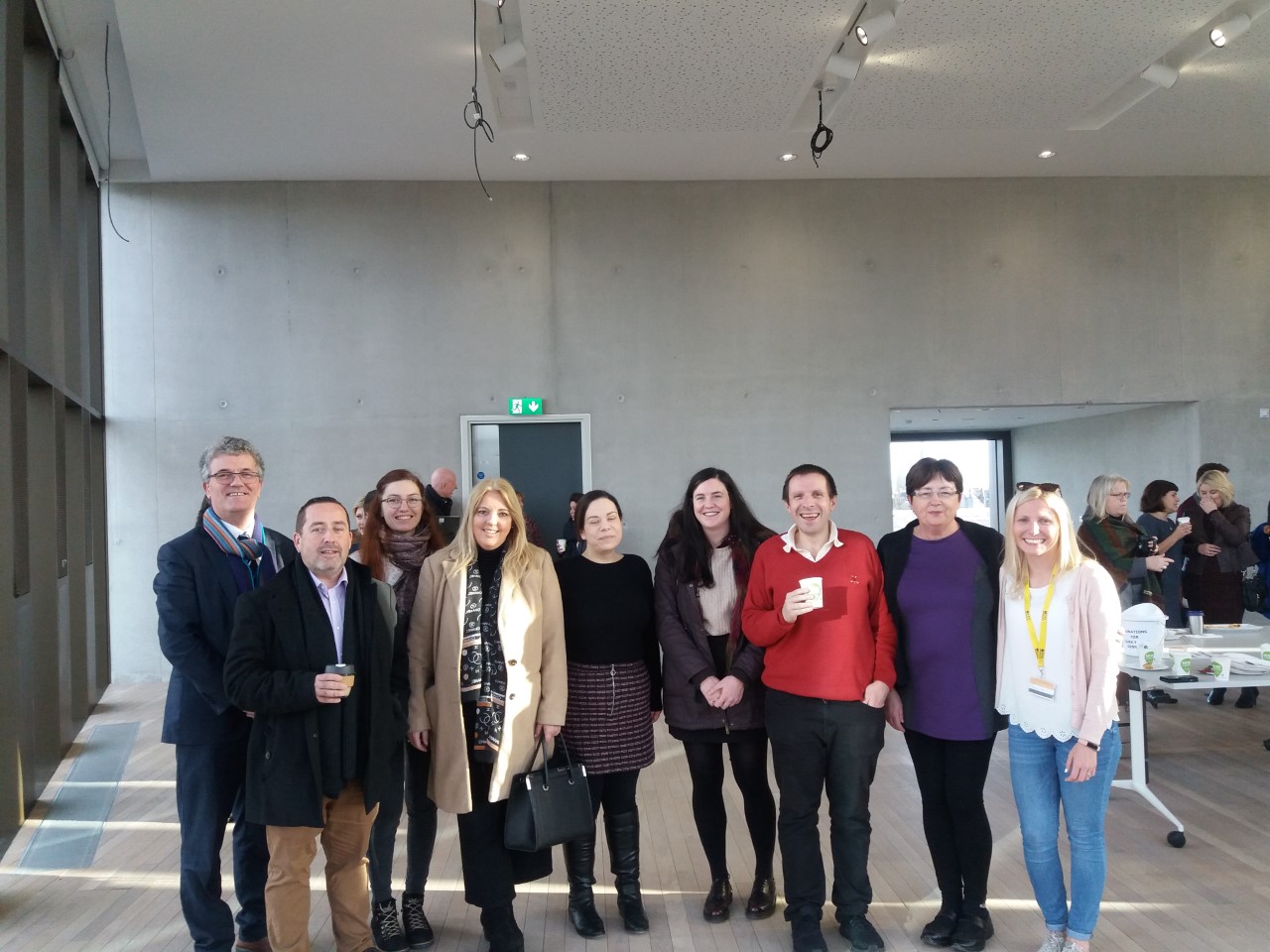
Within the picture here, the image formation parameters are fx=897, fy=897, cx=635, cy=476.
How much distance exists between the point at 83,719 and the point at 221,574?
4.87 meters

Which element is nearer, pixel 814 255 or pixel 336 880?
pixel 336 880

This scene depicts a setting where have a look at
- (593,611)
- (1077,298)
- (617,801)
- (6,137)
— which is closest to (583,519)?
(593,611)

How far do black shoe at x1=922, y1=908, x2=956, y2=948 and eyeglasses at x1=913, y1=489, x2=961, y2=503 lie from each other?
4.68 feet

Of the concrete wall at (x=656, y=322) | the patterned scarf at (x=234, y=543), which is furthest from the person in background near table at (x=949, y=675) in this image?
the concrete wall at (x=656, y=322)

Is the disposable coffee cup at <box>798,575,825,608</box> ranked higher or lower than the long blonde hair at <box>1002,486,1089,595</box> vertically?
lower

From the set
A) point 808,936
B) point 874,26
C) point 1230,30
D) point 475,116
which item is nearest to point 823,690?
point 808,936

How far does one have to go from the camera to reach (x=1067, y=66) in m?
6.12

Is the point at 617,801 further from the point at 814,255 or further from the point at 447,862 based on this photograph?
the point at 814,255

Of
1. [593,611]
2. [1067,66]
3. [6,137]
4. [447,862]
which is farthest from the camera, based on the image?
[1067,66]

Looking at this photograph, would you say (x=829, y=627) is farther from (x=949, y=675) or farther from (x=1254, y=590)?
(x=1254, y=590)

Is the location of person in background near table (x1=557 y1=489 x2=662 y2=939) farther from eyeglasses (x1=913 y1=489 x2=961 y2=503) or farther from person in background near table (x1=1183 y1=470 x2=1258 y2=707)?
person in background near table (x1=1183 y1=470 x2=1258 y2=707)

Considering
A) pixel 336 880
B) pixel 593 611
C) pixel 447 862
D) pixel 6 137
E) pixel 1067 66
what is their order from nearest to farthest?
pixel 336 880 < pixel 593 611 < pixel 447 862 < pixel 6 137 < pixel 1067 66

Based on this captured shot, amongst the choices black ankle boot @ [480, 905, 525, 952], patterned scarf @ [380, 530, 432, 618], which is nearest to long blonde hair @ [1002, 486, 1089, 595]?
black ankle boot @ [480, 905, 525, 952]

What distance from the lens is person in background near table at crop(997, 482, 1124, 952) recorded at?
2.68m
